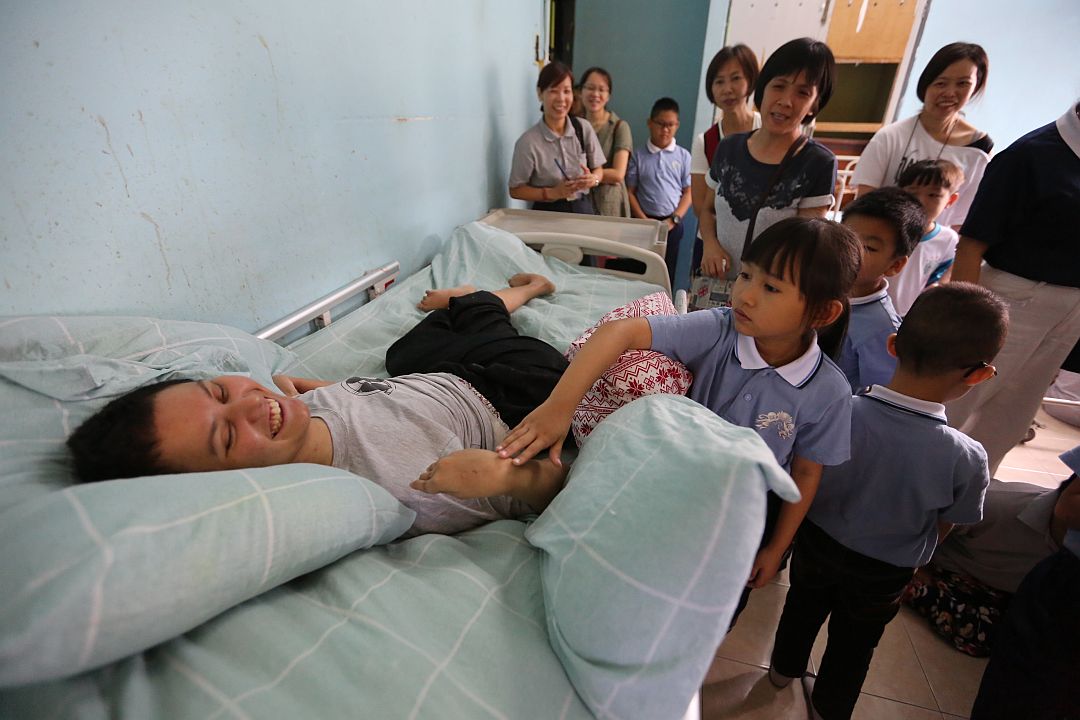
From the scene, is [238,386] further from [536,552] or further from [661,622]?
[661,622]

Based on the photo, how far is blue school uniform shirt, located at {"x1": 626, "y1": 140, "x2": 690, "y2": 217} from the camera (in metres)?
3.55

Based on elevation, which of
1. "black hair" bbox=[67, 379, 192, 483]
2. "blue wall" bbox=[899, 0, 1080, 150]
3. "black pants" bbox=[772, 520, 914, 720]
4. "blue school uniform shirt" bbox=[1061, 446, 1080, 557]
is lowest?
"black pants" bbox=[772, 520, 914, 720]

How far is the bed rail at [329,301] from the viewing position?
1477mm

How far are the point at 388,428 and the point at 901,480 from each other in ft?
3.68

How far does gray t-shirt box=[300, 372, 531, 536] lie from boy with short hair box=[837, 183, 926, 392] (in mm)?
1069

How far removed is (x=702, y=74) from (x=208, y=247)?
3688mm

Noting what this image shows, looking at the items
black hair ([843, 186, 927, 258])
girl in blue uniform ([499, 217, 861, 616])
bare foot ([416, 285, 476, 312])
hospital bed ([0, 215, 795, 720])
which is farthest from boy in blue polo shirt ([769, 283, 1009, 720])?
bare foot ([416, 285, 476, 312])

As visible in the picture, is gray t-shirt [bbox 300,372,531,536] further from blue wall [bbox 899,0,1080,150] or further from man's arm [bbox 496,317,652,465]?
blue wall [bbox 899,0,1080,150]

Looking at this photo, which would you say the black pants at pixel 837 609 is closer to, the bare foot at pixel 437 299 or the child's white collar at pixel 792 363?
the child's white collar at pixel 792 363

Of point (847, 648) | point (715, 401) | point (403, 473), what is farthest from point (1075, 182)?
point (403, 473)

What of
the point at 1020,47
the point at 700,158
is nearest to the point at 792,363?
the point at 700,158

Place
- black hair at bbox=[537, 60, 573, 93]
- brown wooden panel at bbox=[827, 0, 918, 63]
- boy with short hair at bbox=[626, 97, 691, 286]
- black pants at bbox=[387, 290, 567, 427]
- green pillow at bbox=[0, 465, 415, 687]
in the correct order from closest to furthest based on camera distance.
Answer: green pillow at bbox=[0, 465, 415, 687]
black pants at bbox=[387, 290, 567, 427]
black hair at bbox=[537, 60, 573, 93]
brown wooden panel at bbox=[827, 0, 918, 63]
boy with short hair at bbox=[626, 97, 691, 286]

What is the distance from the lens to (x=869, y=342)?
1.38 metres

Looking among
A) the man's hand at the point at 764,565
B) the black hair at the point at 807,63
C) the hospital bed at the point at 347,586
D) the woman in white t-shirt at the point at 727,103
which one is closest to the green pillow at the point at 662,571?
the hospital bed at the point at 347,586
